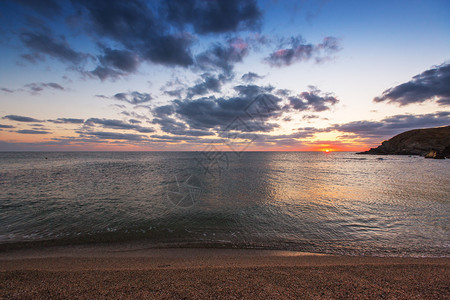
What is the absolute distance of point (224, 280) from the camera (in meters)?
5.01

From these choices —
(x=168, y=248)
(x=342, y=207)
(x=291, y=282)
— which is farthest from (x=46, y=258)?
(x=342, y=207)

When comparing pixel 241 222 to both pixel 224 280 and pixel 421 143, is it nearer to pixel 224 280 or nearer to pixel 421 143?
pixel 224 280

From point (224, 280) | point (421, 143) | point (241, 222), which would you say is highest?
point (421, 143)

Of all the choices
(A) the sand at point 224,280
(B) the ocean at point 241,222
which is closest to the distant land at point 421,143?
(B) the ocean at point 241,222

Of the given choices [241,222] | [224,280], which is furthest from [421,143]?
[224,280]

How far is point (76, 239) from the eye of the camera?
930 cm

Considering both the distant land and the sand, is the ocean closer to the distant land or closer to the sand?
the sand

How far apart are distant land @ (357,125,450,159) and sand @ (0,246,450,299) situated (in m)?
113

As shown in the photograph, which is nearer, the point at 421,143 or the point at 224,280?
the point at 224,280

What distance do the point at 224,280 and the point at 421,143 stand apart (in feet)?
517

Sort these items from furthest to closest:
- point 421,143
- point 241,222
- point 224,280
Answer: point 421,143
point 241,222
point 224,280

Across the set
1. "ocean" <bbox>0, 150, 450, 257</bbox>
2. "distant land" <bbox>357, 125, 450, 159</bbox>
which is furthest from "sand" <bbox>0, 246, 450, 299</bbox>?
"distant land" <bbox>357, 125, 450, 159</bbox>

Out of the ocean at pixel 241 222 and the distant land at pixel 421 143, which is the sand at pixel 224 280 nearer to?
the ocean at pixel 241 222

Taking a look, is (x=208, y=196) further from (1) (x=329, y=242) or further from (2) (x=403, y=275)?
(2) (x=403, y=275)
